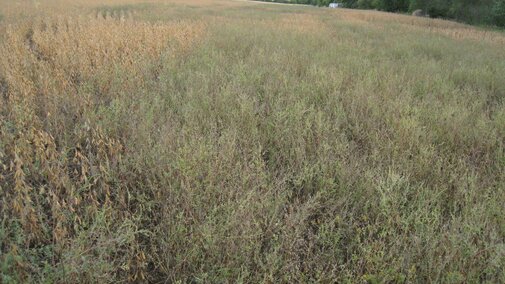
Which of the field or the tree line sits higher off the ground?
the tree line

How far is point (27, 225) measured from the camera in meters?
1.86

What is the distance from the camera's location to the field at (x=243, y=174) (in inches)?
71.5

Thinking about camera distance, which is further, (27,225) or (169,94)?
(169,94)

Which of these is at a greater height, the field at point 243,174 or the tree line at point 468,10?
the tree line at point 468,10

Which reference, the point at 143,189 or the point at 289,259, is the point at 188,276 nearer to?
the point at 289,259

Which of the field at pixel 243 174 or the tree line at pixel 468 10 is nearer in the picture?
the field at pixel 243 174

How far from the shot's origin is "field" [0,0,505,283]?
1.82 meters

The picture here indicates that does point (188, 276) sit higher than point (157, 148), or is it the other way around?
point (157, 148)

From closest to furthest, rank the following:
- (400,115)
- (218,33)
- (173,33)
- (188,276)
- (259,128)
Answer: (188,276) < (259,128) < (400,115) < (173,33) < (218,33)

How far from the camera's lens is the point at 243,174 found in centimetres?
242

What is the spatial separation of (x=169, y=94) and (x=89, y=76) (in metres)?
1.32

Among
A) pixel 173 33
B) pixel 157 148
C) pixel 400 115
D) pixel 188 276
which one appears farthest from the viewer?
pixel 173 33

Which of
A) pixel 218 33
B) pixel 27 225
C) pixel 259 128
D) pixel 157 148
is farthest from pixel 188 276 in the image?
pixel 218 33

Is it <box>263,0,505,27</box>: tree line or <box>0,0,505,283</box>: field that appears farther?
<box>263,0,505,27</box>: tree line
